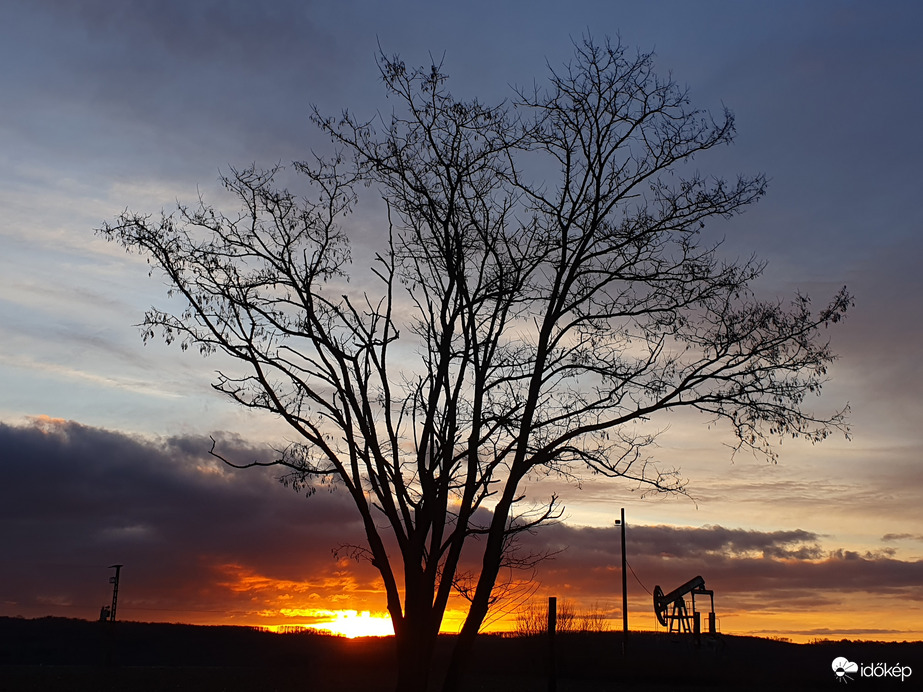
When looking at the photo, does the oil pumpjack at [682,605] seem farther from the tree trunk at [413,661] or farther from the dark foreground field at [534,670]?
the tree trunk at [413,661]

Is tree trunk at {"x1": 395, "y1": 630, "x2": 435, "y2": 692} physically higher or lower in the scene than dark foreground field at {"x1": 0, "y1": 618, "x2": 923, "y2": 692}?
higher

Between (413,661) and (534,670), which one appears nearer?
(413,661)

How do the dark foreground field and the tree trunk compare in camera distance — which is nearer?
the tree trunk

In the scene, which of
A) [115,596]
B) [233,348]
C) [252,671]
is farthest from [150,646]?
[233,348]

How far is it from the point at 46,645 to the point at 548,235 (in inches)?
2722

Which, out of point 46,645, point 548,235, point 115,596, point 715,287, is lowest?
point 46,645

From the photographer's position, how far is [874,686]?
3750 centimetres

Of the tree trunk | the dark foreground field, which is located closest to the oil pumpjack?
the dark foreground field

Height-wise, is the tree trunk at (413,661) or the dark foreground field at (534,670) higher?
the tree trunk at (413,661)

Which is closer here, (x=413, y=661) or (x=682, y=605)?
(x=413, y=661)

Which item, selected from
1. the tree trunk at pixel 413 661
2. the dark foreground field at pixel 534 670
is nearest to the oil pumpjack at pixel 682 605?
the dark foreground field at pixel 534 670

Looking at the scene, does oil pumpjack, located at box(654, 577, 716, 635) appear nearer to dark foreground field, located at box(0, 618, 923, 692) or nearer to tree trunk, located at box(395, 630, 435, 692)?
dark foreground field, located at box(0, 618, 923, 692)

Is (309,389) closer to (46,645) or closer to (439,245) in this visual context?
(439,245)

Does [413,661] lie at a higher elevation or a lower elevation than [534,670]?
higher
